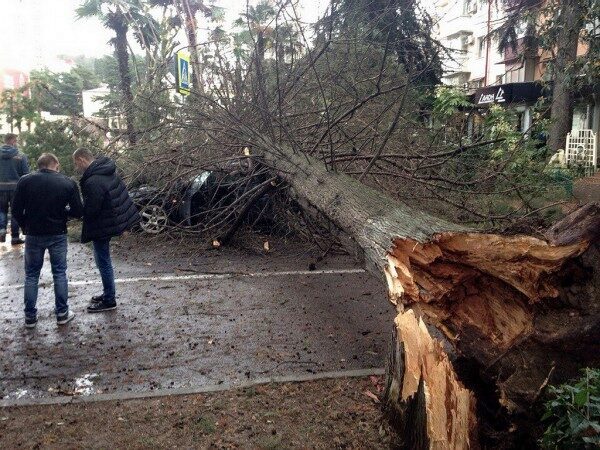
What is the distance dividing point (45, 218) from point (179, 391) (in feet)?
7.31

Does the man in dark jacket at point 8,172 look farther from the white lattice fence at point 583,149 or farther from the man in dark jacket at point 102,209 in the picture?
the white lattice fence at point 583,149

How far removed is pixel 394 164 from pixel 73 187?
3.76 meters

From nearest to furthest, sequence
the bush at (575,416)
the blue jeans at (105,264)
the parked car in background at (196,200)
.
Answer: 1. the bush at (575,416)
2. the blue jeans at (105,264)
3. the parked car in background at (196,200)

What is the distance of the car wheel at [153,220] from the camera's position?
8.44m

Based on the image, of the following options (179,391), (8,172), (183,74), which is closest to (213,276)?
(179,391)

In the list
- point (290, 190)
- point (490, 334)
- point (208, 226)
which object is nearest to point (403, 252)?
point (490, 334)

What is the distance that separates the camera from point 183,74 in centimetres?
840

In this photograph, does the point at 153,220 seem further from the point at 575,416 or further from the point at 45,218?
the point at 575,416

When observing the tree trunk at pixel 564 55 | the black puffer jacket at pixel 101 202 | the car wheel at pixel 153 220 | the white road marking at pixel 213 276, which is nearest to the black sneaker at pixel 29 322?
the black puffer jacket at pixel 101 202

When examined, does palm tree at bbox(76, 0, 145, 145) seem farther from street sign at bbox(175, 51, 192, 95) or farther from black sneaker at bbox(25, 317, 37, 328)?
black sneaker at bbox(25, 317, 37, 328)

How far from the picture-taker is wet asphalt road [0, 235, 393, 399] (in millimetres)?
3953

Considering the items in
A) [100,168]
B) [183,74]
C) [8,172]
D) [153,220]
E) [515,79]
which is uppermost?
[515,79]

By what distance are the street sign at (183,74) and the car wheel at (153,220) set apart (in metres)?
1.82

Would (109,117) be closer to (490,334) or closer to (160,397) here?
(160,397)
